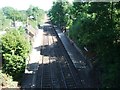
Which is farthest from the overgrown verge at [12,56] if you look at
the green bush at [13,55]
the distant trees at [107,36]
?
the distant trees at [107,36]

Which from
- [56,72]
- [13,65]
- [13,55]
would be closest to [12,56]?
[13,55]

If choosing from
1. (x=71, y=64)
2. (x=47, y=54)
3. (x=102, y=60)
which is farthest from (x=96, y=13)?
(x=47, y=54)

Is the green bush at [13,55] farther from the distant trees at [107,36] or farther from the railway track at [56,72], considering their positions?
the distant trees at [107,36]

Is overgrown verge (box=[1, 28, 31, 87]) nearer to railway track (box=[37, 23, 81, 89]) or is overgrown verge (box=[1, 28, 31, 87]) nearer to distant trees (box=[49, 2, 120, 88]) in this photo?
railway track (box=[37, 23, 81, 89])

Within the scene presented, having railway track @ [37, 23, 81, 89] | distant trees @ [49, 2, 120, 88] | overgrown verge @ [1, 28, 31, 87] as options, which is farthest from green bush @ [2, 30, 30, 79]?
distant trees @ [49, 2, 120, 88]

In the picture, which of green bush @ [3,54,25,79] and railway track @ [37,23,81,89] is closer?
green bush @ [3,54,25,79]

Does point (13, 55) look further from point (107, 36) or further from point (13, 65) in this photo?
point (107, 36)

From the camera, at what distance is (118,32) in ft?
67.6

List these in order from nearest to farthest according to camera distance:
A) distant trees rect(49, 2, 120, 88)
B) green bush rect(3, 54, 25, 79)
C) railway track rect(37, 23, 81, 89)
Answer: distant trees rect(49, 2, 120, 88)
green bush rect(3, 54, 25, 79)
railway track rect(37, 23, 81, 89)

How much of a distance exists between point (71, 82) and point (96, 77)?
254 cm

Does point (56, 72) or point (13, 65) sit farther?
point (56, 72)

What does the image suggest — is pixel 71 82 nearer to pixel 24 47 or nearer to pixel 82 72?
pixel 82 72

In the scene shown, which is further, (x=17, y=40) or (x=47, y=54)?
(x=47, y=54)

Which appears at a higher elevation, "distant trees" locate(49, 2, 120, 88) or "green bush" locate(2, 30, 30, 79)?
"distant trees" locate(49, 2, 120, 88)
